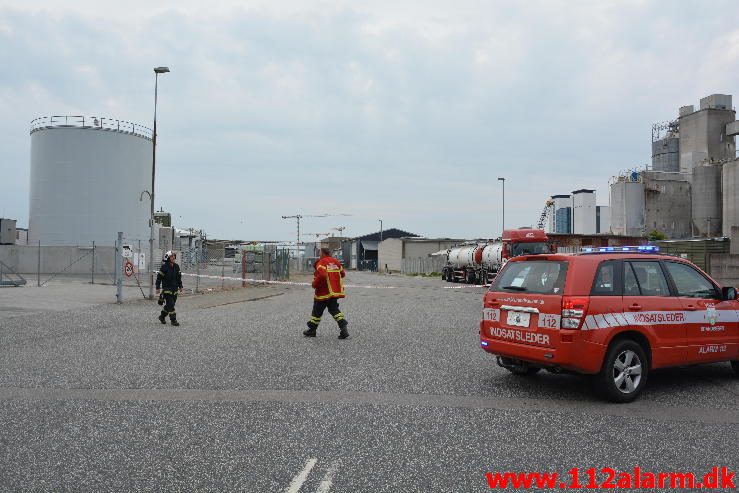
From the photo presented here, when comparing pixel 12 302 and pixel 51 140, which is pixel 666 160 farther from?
pixel 12 302

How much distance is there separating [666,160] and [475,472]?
318 ft

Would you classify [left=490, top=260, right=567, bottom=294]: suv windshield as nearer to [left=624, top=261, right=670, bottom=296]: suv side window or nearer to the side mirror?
[left=624, top=261, right=670, bottom=296]: suv side window

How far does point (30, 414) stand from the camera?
6.23 m

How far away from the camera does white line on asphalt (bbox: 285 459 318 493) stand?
4230mm

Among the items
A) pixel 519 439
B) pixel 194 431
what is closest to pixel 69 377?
pixel 194 431

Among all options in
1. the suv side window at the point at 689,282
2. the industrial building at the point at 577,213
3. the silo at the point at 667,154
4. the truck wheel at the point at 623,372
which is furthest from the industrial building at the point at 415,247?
the truck wheel at the point at 623,372

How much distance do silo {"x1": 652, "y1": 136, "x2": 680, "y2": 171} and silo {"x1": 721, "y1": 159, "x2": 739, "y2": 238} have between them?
23.4 metres

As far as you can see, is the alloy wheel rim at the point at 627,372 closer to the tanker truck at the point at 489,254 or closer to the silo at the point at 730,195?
the tanker truck at the point at 489,254

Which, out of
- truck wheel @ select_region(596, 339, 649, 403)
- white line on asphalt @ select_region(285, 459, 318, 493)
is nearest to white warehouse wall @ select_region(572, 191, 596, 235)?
truck wheel @ select_region(596, 339, 649, 403)

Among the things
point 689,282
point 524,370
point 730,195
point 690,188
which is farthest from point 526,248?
point 690,188

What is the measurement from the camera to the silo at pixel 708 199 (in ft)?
Answer: 241

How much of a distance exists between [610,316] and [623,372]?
2.10 feet

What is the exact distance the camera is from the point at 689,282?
7863 mm

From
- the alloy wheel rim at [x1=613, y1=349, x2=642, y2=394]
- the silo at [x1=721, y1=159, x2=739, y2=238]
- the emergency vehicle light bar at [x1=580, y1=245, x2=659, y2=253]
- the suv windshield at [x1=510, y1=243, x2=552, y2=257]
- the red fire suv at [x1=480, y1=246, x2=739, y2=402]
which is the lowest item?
the alloy wheel rim at [x1=613, y1=349, x2=642, y2=394]
